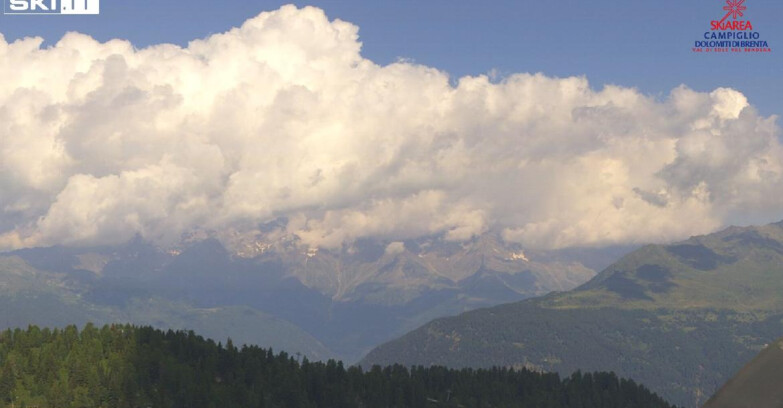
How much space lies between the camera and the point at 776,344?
29.1 metres

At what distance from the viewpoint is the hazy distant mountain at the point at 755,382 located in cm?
2850

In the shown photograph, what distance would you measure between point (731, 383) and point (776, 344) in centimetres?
207

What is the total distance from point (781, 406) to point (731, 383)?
5.87 ft

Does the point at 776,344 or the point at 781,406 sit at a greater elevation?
the point at 776,344

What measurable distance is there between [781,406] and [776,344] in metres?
2.30

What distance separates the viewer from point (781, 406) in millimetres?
27781

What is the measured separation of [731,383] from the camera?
2908 centimetres

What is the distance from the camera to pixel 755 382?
28.8 meters

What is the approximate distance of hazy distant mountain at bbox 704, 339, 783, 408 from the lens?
1122 inches
